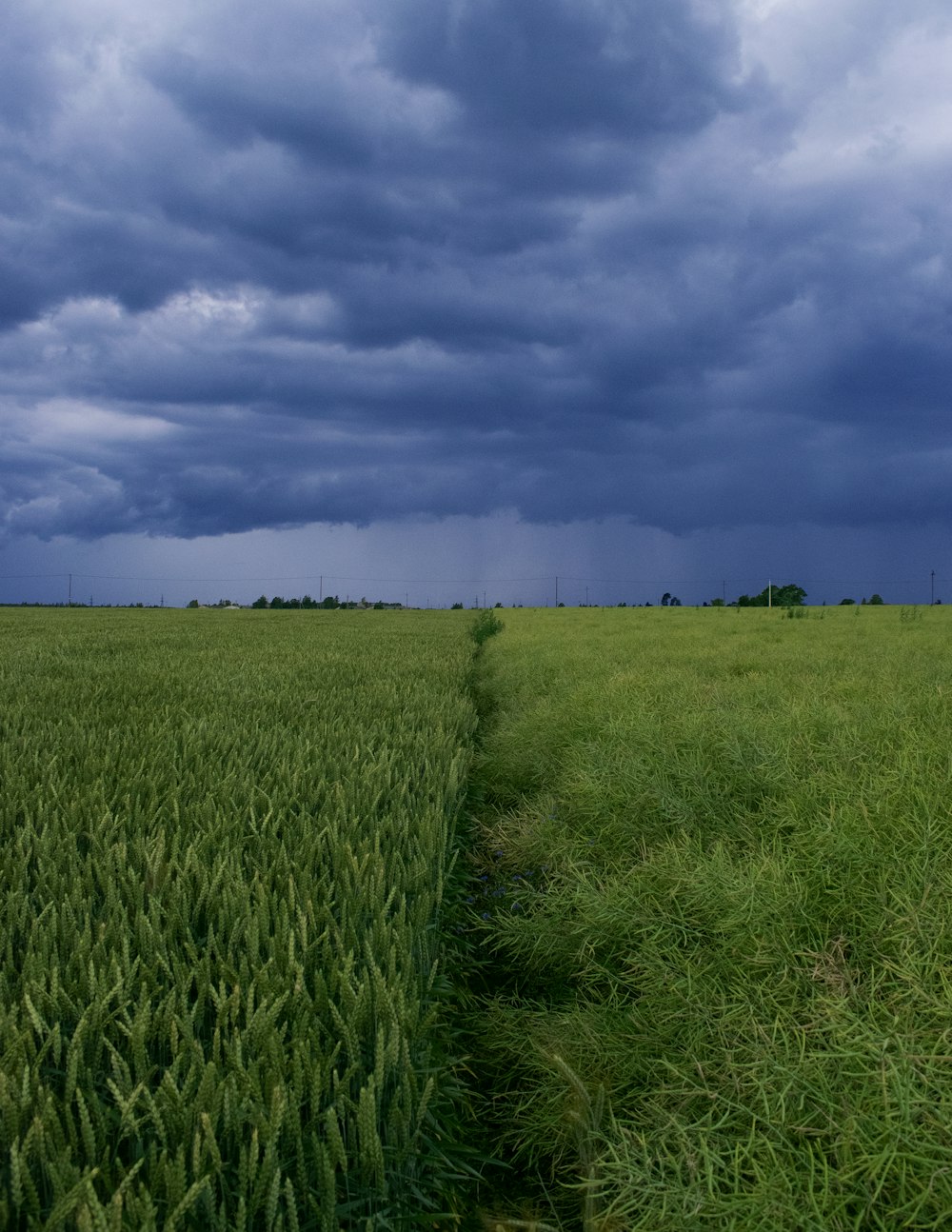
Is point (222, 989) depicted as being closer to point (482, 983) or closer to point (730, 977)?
point (730, 977)

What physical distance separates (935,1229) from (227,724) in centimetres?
451

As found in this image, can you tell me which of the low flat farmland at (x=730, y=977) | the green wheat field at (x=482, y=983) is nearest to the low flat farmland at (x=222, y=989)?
A: the green wheat field at (x=482, y=983)

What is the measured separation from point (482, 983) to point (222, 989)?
1.67 metres

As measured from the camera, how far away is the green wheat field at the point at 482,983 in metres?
1.35

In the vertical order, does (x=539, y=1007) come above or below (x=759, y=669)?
below

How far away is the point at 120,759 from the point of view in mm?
3977

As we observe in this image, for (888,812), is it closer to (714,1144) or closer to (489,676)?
(714,1144)

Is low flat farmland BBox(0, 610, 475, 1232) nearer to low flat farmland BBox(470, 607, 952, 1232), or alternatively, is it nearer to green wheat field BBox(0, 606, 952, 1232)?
green wheat field BBox(0, 606, 952, 1232)

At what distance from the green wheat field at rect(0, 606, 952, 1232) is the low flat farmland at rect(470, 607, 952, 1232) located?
1cm

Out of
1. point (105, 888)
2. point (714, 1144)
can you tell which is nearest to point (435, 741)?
point (105, 888)

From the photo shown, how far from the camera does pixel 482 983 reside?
3.05 meters

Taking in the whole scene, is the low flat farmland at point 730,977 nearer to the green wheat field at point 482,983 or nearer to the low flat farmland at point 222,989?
the green wheat field at point 482,983

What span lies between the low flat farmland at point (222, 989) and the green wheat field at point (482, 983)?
1cm

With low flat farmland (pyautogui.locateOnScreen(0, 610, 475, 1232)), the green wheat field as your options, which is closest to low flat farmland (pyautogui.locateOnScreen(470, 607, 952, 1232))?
the green wheat field
